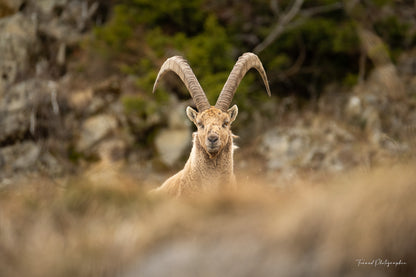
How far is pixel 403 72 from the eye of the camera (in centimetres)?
1803

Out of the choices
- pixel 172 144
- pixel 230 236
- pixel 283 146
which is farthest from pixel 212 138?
pixel 283 146

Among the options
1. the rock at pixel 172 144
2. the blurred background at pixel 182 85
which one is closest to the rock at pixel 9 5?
the blurred background at pixel 182 85

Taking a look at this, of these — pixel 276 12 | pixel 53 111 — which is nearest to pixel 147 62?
pixel 53 111

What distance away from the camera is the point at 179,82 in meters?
16.4

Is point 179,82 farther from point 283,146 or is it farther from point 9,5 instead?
point 9,5

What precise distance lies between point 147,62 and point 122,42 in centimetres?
207

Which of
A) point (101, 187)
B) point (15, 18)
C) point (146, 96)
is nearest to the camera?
point (101, 187)

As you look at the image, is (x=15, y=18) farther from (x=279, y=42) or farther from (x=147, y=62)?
(x=279, y=42)

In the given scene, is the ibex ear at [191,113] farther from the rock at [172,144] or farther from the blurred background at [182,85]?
the rock at [172,144]

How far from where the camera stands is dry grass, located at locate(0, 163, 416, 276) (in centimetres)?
258

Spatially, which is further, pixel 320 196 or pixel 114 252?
pixel 320 196

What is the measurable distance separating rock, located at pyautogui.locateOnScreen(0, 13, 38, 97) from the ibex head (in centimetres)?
1164

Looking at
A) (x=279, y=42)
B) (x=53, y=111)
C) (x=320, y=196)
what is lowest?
(x=320, y=196)

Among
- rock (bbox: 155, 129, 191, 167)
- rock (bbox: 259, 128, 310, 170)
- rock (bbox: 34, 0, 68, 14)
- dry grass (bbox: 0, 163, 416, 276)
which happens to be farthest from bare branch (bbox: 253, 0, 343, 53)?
dry grass (bbox: 0, 163, 416, 276)
